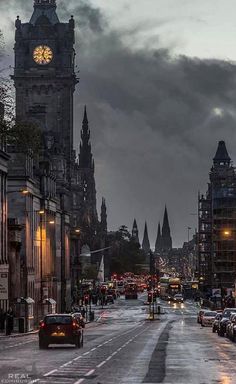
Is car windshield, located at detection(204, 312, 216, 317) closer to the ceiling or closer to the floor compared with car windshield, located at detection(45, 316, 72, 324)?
closer to the ceiling

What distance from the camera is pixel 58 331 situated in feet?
160

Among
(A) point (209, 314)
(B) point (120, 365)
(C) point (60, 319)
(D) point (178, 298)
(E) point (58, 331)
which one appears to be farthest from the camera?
(D) point (178, 298)

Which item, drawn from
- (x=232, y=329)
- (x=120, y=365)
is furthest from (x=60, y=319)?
(x=232, y=329)

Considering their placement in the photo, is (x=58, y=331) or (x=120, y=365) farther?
(x=58, y=331)

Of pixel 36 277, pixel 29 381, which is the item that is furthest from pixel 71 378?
pixel 36 277

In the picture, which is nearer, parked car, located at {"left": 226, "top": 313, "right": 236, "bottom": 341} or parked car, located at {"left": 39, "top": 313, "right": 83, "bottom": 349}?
parked car, located at {"left": 39, "top": 313, "right": 83, "bottom": 349}

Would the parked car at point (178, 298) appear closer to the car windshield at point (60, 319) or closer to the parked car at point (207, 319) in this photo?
the parked car at point (207, 319)

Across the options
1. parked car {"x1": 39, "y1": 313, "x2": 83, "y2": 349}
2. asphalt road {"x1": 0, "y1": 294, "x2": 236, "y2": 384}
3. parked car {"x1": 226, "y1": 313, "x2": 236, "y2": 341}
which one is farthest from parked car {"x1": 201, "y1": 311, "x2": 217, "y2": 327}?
parked car {"x1": 39, "y1": 313, "x2": 83, "y2": 349}

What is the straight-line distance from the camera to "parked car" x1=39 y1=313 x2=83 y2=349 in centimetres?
4838

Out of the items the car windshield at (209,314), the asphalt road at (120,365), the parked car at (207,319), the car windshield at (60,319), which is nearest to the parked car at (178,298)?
the car windshield at (209,314)

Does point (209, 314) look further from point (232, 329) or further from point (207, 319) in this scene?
point (232, 329)

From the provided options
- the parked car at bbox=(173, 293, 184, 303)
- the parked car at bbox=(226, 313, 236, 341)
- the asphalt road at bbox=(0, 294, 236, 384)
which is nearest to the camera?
the asphalt road at bbox=(0, 294, 236, 384)

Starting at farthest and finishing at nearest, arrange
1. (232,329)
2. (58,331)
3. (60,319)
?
(232,329)
(58,331)
(60,319)

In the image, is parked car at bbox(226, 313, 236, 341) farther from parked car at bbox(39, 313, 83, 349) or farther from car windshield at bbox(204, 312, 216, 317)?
car windshield at bbox(204, 312, 216, 317)
